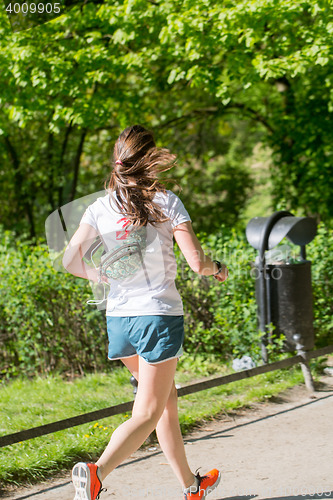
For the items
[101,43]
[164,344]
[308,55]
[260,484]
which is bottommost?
[260,484]

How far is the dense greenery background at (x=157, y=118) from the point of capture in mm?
5680

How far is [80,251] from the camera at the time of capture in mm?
2975

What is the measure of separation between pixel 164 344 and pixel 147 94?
8.68 meters

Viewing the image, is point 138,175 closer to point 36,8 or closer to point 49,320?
point 49,320

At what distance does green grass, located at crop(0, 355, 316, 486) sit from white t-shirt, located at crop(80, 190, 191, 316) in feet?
4.22

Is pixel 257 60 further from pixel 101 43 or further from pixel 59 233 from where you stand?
pixel 59 233

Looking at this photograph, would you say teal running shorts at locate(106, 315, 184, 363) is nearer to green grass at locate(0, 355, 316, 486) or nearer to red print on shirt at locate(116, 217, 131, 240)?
red print on shirt at locate(116, 217, 131, 240)

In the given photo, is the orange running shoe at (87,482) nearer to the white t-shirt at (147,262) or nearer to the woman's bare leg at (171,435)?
the woman's bare leg at (171,435)

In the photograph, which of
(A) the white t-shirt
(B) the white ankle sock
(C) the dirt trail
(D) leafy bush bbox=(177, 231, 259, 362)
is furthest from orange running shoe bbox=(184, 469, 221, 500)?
(D) leafy bush bbox=(177, 231, 259, 362)

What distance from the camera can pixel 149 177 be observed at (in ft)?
9.56

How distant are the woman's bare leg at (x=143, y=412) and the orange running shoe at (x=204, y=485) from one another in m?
0.45

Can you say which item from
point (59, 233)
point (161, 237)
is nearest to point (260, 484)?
point (161, 237)

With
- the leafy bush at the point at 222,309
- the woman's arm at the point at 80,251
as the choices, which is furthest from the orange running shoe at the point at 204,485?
the leafy bush at the point at 222,309

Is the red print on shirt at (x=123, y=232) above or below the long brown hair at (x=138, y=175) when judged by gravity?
below
